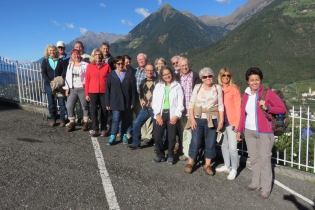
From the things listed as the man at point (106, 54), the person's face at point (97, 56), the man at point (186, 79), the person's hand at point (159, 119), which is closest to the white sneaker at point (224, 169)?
the man at point (186, 79)

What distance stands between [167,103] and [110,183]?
1721mm

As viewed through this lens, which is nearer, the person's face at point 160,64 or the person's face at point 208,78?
the person's face at point 208,78

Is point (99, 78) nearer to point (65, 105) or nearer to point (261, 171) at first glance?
point (65, 105)

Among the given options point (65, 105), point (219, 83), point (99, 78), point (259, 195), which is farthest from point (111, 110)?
point (259, 195)

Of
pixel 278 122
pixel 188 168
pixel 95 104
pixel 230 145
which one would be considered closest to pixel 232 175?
pixel 230 145

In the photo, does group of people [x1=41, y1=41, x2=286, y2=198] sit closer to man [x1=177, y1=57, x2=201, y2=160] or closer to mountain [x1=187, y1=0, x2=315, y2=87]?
man [x1=177, y1=57, x2=201, y2=160]

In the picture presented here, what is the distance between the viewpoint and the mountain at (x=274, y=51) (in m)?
148

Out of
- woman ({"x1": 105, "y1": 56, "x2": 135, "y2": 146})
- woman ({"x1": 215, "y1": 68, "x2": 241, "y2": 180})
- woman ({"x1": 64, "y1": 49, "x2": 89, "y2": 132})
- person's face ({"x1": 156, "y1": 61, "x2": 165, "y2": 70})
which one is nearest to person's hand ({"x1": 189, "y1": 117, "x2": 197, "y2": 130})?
woman ({"x1": 215, "y1": 68, "x2": 241, "y2": 180})

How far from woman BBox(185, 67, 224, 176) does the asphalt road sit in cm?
41

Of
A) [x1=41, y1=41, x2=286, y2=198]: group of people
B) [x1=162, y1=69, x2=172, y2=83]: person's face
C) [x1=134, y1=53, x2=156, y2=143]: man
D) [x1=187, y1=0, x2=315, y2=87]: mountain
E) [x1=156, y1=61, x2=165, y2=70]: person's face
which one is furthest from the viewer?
[x1=187, y1=0, x2=315, y2=87]: mountain

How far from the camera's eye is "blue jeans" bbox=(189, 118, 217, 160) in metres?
4.52

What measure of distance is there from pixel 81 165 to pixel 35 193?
105 centimetres

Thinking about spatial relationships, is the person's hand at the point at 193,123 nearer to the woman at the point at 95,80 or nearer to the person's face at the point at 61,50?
the woman at the point at 95,80

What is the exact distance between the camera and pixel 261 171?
408 centimetres
